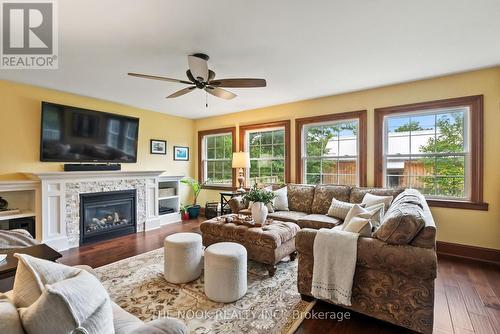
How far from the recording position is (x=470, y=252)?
3178 millimetres

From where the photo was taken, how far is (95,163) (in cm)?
420

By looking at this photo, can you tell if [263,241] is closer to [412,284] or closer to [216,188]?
[412,284]

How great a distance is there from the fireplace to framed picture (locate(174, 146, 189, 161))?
5.00 feet

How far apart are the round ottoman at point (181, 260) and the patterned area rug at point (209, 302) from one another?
0.08 meters

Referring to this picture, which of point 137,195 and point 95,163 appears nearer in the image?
point 95,163

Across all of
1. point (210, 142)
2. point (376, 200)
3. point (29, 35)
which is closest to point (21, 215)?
point (29, 35)

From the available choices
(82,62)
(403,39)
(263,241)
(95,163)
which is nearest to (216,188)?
(95,163)

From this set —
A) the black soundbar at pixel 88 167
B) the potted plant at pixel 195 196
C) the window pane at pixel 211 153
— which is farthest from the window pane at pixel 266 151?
the black soundbar at pixel 88 167

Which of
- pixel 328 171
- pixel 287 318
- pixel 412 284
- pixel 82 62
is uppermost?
pixel 82 62

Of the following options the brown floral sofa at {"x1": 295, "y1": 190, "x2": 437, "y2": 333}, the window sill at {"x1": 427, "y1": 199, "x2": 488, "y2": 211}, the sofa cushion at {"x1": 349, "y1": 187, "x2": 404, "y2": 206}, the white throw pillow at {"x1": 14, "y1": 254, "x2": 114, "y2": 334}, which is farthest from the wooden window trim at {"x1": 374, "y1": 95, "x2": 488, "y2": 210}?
the white throw pillow at {"x1": 14, "y1": 254, "x2": 114, "y2": 334}

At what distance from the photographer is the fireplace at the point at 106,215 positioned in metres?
3.91

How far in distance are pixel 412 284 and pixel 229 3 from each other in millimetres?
2510

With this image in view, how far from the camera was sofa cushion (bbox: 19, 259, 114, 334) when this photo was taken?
0.74 metres

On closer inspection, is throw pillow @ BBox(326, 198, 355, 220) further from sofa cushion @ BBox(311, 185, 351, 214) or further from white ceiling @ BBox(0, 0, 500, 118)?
white ceiling @ BBox(0, 0, 500, 118)
